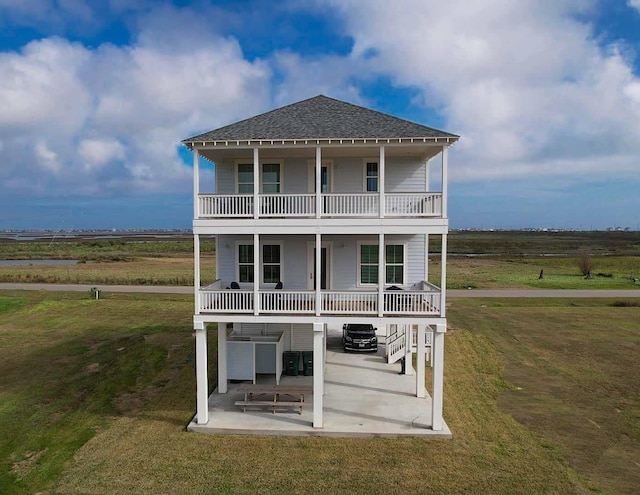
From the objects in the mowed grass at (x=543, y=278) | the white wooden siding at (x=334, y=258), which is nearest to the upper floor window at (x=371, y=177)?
the white wooden siding at (x=334, y=258)

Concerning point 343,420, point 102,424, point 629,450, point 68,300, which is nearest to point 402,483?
point 343,420

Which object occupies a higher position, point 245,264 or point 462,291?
point 245,264

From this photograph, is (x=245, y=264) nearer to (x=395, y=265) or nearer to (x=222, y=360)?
(x=222, y=360)

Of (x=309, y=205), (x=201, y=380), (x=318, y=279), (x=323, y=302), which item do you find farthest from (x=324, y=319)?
(x=201, y=380)

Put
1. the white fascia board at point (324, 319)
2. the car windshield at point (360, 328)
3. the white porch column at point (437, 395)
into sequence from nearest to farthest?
the white porch column at point (437, 395)
the white fascia board at point (324, 319)
the car windshield at point (360, 328)

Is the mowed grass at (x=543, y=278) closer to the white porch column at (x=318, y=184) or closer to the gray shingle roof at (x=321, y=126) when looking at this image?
the gray shingle roof at (x=321, y=126)

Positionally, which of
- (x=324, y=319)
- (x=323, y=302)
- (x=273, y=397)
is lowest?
(x=273, y=397)

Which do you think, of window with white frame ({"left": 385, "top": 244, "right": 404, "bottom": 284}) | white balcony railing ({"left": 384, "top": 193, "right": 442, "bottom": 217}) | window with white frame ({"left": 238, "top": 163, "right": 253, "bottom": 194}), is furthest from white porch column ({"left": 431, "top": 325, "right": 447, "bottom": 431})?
window with white frame ({"left": 238, "top": 163, "right": 253, "bottom": 194})
